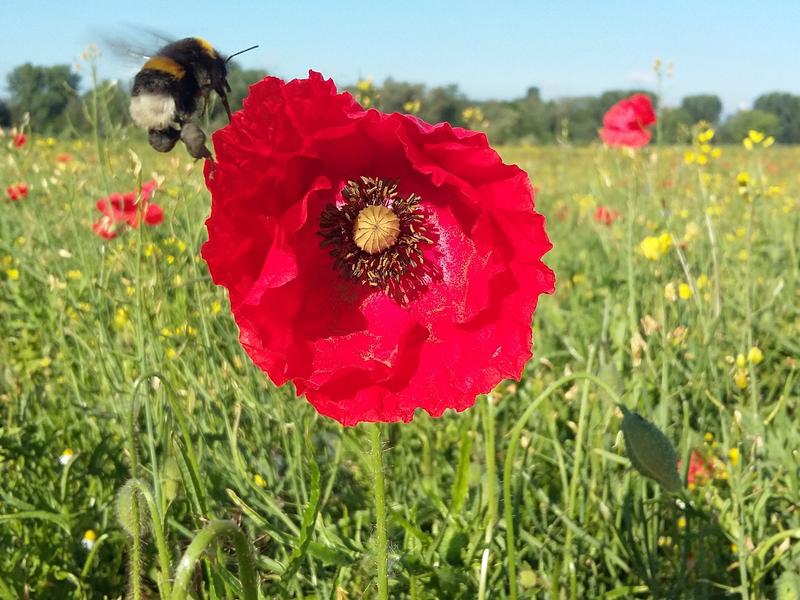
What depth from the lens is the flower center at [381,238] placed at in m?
1.28

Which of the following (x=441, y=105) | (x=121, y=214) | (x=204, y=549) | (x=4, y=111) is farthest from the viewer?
(x=441, y=105)

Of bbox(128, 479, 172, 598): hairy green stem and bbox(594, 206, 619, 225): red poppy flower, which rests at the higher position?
bbox(594, 206, 619, 225): red poppy flower

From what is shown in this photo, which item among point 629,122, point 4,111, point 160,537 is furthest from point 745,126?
point 160,537

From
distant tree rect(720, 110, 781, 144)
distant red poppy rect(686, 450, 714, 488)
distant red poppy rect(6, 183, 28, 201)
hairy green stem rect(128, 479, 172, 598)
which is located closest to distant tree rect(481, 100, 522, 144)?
distant tree rect(720, 110, 781, 144)

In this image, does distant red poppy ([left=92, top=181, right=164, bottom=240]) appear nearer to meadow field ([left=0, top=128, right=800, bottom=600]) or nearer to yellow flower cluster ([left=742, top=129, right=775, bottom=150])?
meadow field ([left=0, top=128, right=800, bottom=600])

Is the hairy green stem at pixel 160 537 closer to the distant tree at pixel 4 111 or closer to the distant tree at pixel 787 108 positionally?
the distant tree at pixel 4 111

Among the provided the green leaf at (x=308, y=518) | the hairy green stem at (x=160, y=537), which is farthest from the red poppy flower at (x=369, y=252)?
the hairy green stem at (x=160, y=537)

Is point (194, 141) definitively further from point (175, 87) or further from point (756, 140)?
point (756, 140)

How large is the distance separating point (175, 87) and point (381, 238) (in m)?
0.49

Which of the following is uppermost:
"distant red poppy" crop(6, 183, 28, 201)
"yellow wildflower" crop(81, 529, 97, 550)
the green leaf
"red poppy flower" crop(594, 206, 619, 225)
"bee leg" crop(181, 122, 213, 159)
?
"bee leg" crop(181, 122, 213, 159)

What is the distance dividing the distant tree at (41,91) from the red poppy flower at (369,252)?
5.35ft

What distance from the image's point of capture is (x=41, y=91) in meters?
3.43

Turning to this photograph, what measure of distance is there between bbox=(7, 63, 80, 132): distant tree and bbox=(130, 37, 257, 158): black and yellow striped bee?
119cm

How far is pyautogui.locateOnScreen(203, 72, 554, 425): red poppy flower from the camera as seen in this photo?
1.05m
